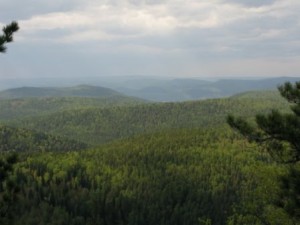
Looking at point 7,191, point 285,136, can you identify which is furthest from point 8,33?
point 285,136

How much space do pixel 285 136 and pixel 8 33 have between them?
2019cm

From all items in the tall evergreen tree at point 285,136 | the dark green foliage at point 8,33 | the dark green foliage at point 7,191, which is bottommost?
the dark green foliage at point 7,191

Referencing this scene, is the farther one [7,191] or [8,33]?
[7,191]

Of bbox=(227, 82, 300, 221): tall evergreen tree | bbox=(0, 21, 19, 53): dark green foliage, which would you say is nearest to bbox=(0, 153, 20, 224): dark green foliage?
bbox=(0, 21, 19, 53): dark green foliage

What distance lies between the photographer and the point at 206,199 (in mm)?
195500

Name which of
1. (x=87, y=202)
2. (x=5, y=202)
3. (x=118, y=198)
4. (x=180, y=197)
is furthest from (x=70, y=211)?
(x=5, y=202)

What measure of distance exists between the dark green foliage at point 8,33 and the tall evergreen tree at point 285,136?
16.1m

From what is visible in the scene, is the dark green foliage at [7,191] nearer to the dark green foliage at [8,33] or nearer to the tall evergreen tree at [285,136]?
the dark green foliage at [8,33]

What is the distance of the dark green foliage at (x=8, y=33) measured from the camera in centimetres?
2808

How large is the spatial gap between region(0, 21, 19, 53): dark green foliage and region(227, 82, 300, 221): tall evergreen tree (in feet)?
52.7

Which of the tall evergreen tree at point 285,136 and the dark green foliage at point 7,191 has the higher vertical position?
the tall evergreen tree at point 285,136

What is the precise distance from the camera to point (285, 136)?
30188 mm

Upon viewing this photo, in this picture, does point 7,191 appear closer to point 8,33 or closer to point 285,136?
point 8,33

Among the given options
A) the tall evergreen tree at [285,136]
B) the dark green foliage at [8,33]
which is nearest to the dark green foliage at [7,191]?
the dark green foliage at [8,33]
